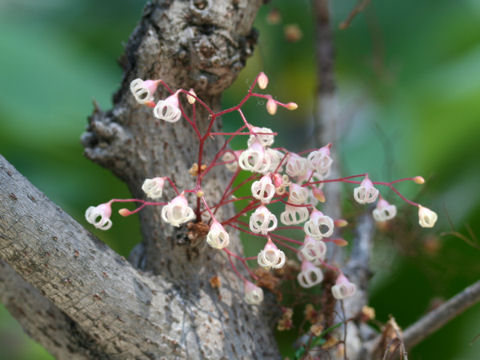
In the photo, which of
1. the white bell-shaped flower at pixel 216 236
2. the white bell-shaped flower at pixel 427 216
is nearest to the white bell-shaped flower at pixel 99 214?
the white bell-shaped flower at pixel 216 236

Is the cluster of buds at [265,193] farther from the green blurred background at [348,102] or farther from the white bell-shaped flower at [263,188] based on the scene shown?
the green blurred background at [348,102]

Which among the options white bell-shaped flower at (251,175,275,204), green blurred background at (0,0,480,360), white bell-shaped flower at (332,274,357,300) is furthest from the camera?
green blurred background at (0,0,480,360)

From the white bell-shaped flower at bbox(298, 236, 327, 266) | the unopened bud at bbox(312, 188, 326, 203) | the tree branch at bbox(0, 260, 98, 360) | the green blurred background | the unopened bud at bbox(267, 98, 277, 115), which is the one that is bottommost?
the tree branch at bbox(0, 260, 98, 360)

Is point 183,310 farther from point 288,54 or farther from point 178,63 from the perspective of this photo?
point 288,54

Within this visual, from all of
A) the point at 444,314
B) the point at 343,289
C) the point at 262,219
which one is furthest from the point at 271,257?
the point at 444,314

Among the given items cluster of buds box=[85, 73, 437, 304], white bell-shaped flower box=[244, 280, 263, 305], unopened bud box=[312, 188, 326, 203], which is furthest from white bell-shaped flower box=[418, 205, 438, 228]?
white bell-shaped flower box=[244, 280, 263, 305]

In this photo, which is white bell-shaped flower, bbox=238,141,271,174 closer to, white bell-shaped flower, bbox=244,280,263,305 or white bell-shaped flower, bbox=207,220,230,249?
white bell-shaped flower, bbox=207,220,230,249

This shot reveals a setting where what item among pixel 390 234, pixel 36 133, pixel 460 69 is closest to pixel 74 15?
pixel 36 133
